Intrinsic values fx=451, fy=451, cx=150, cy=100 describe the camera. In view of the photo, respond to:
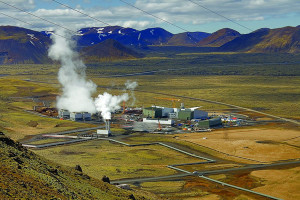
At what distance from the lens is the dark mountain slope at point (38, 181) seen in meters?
42.2

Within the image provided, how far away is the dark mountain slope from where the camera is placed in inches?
1659

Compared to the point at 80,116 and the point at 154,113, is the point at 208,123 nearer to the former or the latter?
the point at 154,113

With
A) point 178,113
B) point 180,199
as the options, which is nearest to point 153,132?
point 178,113

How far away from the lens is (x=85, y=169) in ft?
279

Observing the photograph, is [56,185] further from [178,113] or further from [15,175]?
[178,113]

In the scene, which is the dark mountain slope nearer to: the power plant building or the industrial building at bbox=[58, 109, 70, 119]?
the power plant building

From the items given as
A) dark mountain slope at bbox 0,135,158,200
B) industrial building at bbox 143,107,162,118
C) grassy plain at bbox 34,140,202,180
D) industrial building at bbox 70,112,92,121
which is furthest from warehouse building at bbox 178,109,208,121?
dark mountain slope at bbox 0,135,158,200

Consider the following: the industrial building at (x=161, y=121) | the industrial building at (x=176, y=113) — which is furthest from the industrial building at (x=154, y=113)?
the industrial building at (x=161, y=121)

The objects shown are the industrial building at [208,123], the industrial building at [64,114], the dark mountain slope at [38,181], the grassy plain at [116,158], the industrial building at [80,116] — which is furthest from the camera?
the industrial building at [64,114]

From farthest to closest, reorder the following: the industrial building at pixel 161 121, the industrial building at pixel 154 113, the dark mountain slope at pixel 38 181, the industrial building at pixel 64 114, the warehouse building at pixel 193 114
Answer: the industrial building at pixel 64 114 → the industrial building at pixel 154 113 → the warehouse building at pixel 193 114 → the industrial building at pixel 161 121 → the dark mountain slope at pixel 38 181

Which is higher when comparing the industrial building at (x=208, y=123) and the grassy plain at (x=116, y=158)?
the industrial building at (x=208, y=123)

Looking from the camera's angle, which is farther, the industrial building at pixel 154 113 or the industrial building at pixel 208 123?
the industrial building at pixel 154 113

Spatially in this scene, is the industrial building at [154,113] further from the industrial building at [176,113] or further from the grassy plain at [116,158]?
the grassy plain at [116,158]

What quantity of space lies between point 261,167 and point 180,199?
26712 mm
